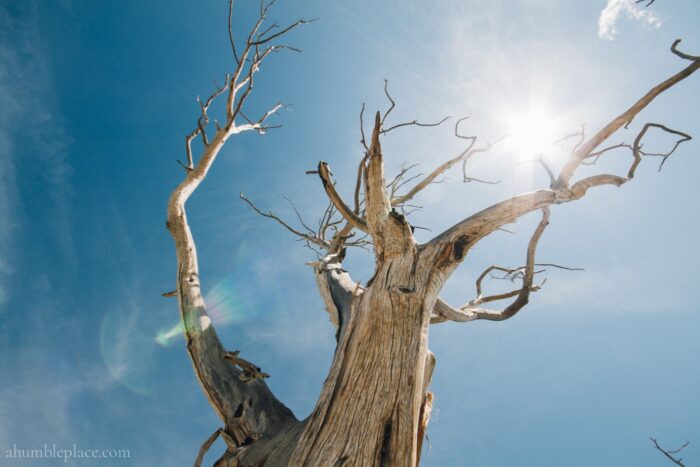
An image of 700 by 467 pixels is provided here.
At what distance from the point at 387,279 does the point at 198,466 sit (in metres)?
1.57

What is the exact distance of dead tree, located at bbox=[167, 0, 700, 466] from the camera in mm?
1532

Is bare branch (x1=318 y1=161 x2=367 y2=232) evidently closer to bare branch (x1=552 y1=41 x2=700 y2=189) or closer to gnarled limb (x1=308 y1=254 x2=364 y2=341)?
gnarled limb (x1=308 y1=254 x2=364 y2=341)

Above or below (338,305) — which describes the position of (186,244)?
above

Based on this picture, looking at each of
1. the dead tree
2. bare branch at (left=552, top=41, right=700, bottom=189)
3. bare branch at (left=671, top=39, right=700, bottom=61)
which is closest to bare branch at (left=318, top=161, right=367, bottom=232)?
the dead tree

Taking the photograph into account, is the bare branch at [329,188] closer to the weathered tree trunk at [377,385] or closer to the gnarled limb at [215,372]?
the weathered tree trunk at [377,385]

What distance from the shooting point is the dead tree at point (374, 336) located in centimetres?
153

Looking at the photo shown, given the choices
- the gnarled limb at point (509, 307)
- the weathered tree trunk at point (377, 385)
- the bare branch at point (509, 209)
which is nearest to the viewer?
the weathered tree trunk at point (377, 385)

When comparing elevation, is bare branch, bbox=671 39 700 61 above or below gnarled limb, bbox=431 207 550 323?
above

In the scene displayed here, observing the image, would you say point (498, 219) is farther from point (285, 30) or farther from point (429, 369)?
point (285, 30)

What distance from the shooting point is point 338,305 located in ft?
9.26

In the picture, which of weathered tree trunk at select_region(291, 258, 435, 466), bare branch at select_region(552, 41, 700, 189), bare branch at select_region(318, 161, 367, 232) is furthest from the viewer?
bare branch at select_region(318, 161, 367, 232)

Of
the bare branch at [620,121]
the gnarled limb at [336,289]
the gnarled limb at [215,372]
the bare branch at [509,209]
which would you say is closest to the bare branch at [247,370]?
the gnarled limb at [215,372]

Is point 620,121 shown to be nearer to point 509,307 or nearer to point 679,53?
point 679,53

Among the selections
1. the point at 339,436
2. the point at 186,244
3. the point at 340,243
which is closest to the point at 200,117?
the point at 186,244
